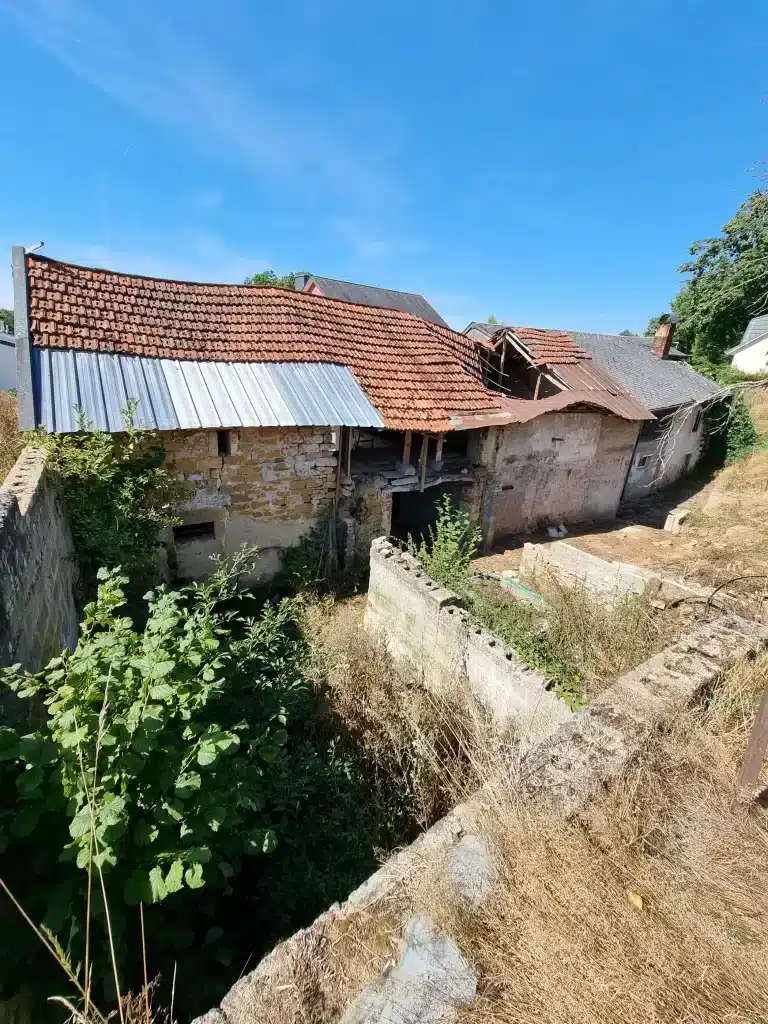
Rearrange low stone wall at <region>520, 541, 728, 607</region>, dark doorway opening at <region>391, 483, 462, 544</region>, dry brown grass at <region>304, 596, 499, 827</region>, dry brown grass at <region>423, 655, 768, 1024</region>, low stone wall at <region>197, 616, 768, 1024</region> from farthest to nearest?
dark doorway opening at <region>391, 483, 462, 544</region>
low stone wall at <region>520, 541, 728, 607</region>
dry brown grass at <region>304, 596, 499, 827</region>
low stone wall at <region>197, 616, 768, 1024</region>
dry brown grass at <region>423, 655, 768, 1024</region>

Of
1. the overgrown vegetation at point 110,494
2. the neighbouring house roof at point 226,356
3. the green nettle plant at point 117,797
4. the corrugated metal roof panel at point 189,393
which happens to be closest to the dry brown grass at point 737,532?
the neighbouring house roof at point 226,356

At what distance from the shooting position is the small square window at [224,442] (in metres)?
8.08

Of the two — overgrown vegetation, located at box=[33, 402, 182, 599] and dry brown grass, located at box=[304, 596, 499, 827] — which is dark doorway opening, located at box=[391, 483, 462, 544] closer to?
dry brown grass, located at box=[304, 596, 499, 827]

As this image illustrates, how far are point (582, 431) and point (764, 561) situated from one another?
4949 millimetres

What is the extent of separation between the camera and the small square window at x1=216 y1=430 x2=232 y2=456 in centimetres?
808

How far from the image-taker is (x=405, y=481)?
9.84 meters

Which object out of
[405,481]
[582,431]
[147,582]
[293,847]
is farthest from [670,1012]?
[582,431]

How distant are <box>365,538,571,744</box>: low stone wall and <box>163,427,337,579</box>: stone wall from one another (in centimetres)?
217

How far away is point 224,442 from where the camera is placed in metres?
8.15

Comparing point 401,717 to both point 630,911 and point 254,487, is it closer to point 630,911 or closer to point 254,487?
point 630,911

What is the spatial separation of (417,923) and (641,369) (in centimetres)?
2046

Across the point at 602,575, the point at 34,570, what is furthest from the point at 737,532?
the point at 34,570

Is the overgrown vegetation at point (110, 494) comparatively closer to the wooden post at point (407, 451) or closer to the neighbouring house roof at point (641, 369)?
the wooden post at point (407, 451)

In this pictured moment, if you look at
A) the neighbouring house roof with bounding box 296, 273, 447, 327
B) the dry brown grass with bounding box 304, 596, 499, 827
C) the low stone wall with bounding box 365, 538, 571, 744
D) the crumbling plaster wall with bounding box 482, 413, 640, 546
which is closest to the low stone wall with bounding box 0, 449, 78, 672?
the dry brown grass with bounding box 304, 596, 499, 827
